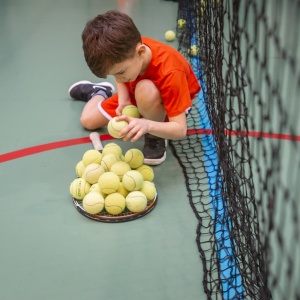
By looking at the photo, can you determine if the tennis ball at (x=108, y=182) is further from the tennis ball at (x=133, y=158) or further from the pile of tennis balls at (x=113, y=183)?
the tennis ball at (x=133, y=158)

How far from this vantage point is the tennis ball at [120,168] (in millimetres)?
1290

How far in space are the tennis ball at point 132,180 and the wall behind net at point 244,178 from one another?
0.56ft

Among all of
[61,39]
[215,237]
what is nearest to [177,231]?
[215,237]

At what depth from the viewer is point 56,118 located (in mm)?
1798

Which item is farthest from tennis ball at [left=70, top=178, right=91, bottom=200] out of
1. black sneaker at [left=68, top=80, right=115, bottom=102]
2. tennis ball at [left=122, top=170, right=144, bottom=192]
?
black sneaker at [left=68, top=80, right=115, bottom=102]

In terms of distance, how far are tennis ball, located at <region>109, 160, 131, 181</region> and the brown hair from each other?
244 millimetres

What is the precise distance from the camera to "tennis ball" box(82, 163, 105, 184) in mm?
1292

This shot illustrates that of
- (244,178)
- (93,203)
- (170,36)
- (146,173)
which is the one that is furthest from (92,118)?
(170,36)

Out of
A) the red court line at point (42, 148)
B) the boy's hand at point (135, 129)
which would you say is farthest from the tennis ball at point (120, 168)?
the red court line at point (42, 148)

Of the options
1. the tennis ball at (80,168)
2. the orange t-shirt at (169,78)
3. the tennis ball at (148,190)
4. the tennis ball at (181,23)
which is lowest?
the tennis ball at (148,190)

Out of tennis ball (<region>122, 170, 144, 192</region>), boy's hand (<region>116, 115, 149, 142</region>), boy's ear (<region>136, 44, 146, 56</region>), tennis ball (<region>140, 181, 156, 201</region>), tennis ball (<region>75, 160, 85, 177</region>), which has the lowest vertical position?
tennis ball (<region>140, 181, 156, 201</region>)

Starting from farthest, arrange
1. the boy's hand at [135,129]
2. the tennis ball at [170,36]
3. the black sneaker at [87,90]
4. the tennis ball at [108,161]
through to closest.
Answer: the tennis ball at [170,36] < the black sneaker at [87,90] < the tennis ball at [108,161] < the boy's hand at [135,129]

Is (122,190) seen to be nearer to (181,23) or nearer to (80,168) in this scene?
(80,168)

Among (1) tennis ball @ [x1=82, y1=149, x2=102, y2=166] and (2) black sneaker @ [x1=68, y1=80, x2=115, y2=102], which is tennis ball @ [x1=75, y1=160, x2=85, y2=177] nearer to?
(1) tennis ball @ [x1=82, y1=149, x2=102, y2=166]
